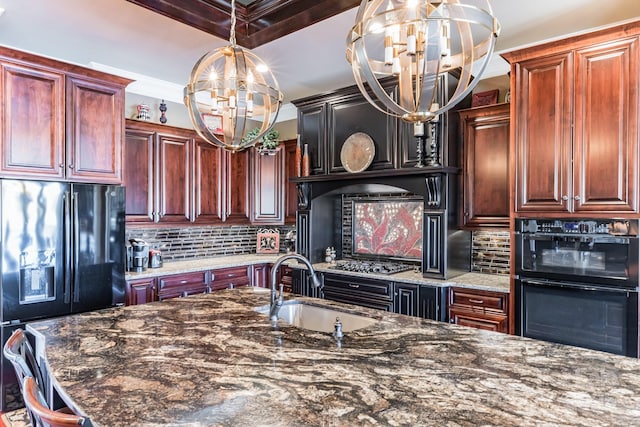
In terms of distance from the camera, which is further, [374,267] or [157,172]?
[157,172]

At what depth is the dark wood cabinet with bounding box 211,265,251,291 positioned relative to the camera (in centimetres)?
424

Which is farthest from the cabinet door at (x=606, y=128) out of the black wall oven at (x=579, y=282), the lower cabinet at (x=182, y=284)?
the lower cabinet at (x=182, y=284)

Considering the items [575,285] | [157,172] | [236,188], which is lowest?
[575,285]

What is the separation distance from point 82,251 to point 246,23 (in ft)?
7.00

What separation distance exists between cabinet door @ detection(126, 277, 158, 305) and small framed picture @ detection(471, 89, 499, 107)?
3390 mm

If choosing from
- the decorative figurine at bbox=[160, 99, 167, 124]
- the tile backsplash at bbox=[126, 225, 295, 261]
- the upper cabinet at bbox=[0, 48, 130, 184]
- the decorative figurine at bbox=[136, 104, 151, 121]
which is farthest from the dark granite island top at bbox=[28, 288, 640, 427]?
the decorative figurine at bbox=[160, 99, 167, 124]

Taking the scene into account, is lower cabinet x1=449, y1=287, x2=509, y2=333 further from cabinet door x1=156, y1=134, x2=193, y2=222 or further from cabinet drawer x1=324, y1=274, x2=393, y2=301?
cabinet door x1=156, y1=134, x2=193, y2=222

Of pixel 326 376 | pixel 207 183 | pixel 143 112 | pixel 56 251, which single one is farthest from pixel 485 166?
pixel 56 251

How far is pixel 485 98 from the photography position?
11.6 ft

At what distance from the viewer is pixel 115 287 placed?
3.28m

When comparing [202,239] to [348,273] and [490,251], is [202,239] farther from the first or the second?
[490,251]

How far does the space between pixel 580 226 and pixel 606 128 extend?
64 centimetres

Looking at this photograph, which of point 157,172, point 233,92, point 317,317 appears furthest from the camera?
point 157,172

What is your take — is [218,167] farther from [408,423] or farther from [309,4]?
[408,423]
